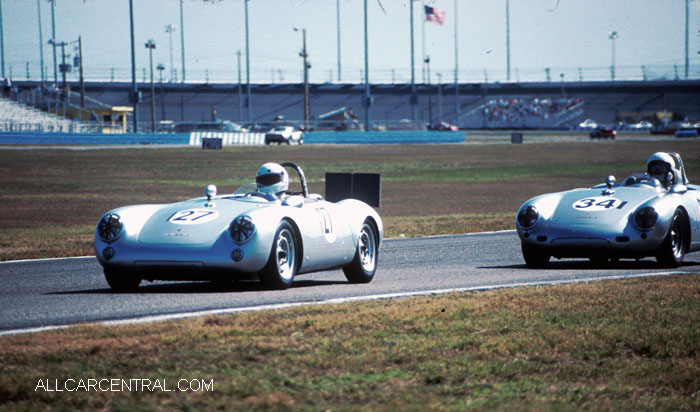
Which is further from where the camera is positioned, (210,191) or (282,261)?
(210,191)

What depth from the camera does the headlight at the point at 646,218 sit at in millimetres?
11289

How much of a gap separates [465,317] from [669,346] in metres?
1.57

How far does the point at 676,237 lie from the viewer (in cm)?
1180

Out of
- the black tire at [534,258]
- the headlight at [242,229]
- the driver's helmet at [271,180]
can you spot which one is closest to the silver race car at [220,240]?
the headlight at [242,229]

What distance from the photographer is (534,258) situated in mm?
11984

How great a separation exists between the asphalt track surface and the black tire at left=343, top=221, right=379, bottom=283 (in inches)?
5.4

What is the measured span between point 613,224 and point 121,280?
530 cm

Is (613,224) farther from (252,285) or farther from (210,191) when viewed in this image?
(210,191)

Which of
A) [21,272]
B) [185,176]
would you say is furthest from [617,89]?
[21,272]

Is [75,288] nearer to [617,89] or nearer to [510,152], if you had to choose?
[510,152]

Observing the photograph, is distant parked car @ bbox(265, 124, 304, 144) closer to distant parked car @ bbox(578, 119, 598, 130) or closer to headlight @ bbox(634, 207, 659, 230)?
distant parked car @ bbox(578, 119, 598, 130)

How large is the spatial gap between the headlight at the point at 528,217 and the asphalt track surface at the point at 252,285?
0.51 meters

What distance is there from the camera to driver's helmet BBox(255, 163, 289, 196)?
1047 cm

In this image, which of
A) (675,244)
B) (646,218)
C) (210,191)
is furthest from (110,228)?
(675,244)
